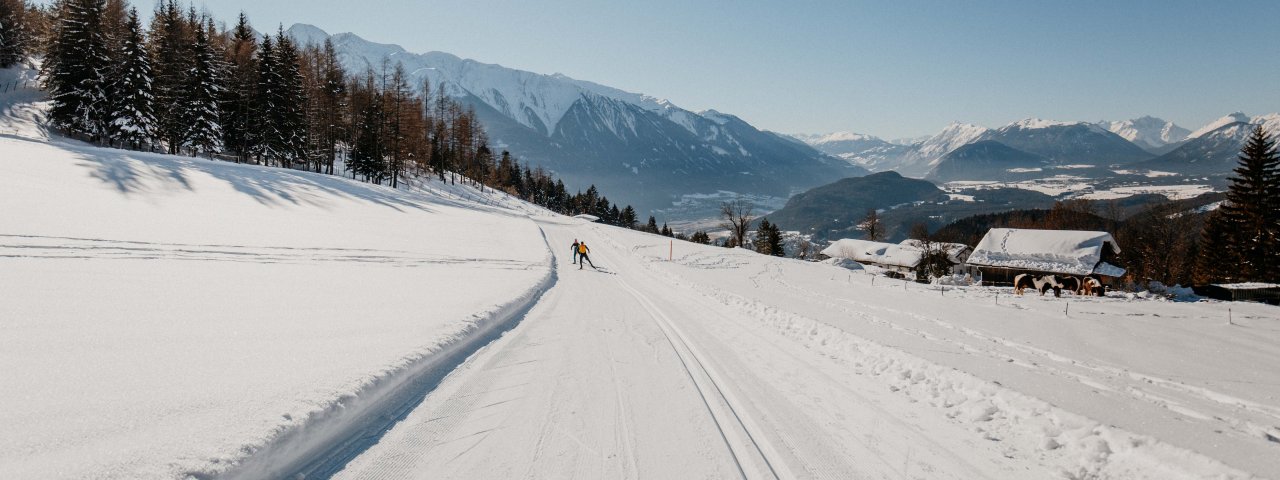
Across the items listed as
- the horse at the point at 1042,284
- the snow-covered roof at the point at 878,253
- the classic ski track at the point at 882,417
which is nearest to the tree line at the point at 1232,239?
the horse at the point at 1042,284

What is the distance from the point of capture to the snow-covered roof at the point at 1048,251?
4406cm

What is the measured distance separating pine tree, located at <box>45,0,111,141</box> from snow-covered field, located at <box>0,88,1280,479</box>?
83.2ft

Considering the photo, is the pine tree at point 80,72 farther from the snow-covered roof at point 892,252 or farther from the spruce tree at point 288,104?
the snow-covered roof at point 892,252

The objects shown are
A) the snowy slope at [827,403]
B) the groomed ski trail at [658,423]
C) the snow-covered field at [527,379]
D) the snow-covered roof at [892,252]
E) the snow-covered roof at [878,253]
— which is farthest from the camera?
the snow-covered roof at [878,253]

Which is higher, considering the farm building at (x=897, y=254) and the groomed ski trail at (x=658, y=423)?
the farm building at (x=897, y=254)

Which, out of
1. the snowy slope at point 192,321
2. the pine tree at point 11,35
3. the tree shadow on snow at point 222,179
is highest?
the pine tree at point 11,35

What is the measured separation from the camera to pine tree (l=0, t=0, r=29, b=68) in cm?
4328

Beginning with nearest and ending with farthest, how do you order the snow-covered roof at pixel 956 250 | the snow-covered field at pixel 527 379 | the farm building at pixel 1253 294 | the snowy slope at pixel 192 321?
the snowy slope at pixel 192 321
the snow-covered field at pixel 527 379
the farm building at pixel 1253 294
the snow-covered roof at pixel 956 250

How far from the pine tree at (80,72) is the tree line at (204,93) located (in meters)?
0.07

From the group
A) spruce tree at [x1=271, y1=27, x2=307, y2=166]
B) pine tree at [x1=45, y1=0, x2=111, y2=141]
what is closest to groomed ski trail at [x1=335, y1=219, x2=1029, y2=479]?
pine tree at [x1=45, y1=0, x2=111, y2=141]

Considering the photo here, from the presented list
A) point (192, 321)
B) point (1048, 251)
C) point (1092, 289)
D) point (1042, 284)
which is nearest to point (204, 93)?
point (192, 321)

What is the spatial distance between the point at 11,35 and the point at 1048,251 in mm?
98422

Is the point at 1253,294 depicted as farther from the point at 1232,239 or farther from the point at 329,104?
the point at 329,104

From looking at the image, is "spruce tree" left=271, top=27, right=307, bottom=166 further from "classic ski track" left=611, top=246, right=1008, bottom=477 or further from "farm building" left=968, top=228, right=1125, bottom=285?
"farm building" left=968, top=228, right=1125, bottom=285
